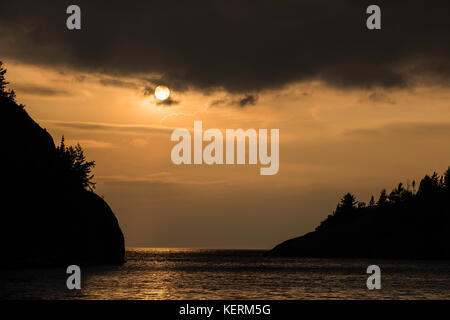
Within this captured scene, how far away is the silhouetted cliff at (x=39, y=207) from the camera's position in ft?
268

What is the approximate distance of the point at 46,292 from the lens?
51.2m

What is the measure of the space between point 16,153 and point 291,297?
177ft

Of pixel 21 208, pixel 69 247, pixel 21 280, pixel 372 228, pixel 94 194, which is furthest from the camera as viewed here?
pixel 372 228

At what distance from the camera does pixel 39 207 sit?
8769 cm

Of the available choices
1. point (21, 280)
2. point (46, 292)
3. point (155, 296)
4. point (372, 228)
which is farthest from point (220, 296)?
point (372, 228)

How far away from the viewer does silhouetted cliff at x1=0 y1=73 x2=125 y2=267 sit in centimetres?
8181
